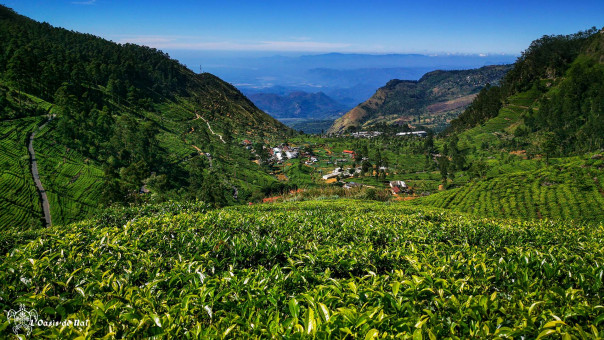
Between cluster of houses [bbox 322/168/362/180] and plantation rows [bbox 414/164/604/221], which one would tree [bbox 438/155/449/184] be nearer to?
cluster of houses [bbox 322/168/362/180]

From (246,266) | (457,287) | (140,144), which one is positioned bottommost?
(140,144)

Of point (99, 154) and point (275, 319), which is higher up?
point (275, 319)

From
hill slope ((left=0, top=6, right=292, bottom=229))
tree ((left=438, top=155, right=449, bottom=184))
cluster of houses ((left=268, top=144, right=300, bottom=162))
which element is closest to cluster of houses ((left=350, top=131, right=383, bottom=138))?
hill slope ((left=0, top=6, right=292, bottom=229))

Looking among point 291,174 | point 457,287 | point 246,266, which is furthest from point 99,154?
point 457,287

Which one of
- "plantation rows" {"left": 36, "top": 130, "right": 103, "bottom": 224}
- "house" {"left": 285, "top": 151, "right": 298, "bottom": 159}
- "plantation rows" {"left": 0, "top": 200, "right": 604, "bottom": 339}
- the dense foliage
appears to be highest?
the dense foliage

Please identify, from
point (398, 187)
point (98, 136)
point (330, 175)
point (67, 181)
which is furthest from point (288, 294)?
point (330, 175)

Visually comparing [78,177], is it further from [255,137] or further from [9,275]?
[255,137]
